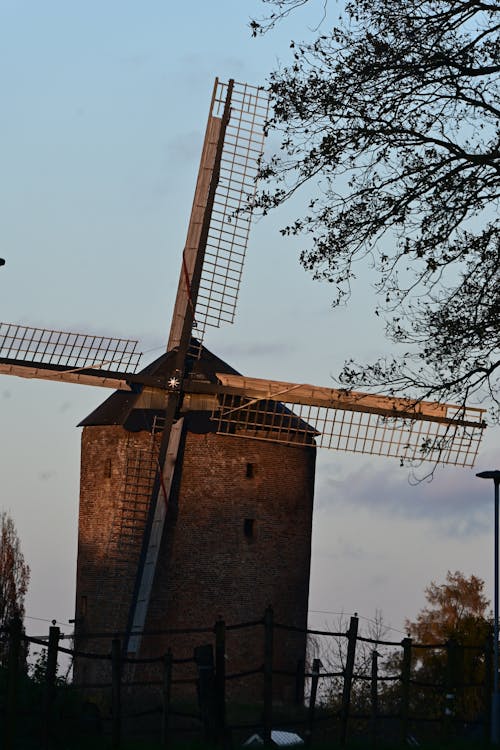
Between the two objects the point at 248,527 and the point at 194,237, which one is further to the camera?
the point at 194,237

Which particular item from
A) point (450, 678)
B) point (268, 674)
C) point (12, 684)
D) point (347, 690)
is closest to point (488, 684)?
point (450, 678)

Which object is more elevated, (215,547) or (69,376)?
(69,376)

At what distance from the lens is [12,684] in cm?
1511

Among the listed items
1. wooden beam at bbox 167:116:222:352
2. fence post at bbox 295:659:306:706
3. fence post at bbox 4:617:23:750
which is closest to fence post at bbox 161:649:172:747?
fence post at bbox 4:617:23:750

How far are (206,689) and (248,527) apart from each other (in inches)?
451

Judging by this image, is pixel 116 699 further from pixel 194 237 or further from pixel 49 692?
pixel 194 237

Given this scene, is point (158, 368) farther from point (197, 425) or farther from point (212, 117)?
point (212, 117)

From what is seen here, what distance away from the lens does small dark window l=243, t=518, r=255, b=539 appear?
28359mm

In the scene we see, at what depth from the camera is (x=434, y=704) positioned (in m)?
31.4

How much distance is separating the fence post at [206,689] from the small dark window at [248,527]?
11045 mm

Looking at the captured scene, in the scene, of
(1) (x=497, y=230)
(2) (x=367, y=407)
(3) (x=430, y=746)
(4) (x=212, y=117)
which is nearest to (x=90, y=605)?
(2) (x=367, y=407)

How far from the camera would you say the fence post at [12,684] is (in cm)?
1503

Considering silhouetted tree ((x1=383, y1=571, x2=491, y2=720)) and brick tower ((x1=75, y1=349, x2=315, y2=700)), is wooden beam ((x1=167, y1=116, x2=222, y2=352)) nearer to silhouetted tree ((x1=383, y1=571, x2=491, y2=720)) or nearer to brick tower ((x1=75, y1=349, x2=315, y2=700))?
brick tower ((x1=75, y1=349, x2=315, y2=700))

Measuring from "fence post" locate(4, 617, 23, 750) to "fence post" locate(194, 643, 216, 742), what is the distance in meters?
2.59
